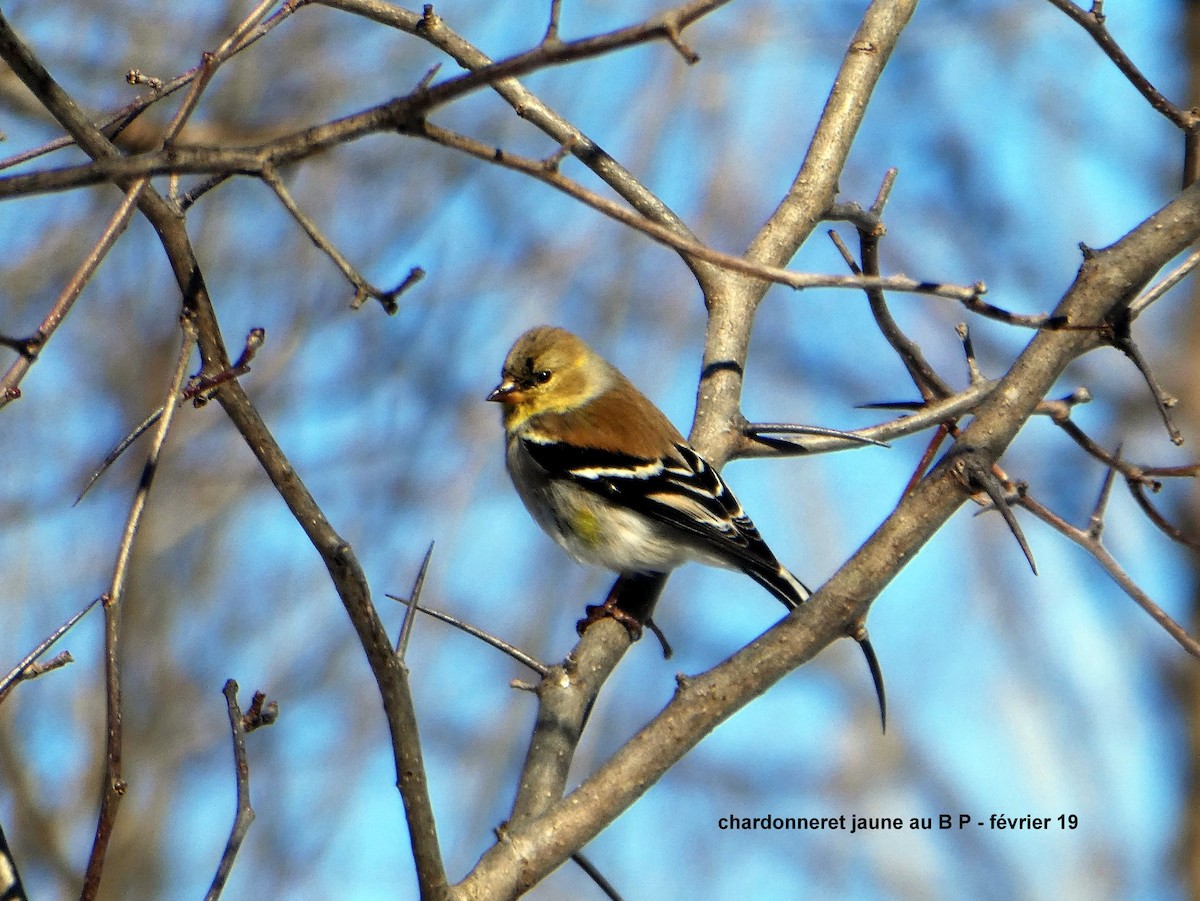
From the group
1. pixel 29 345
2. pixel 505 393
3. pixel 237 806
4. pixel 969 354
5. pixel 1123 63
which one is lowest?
pixel 237 806

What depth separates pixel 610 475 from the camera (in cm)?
519

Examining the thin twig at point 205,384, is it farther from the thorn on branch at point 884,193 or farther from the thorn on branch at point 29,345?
the thorn on branch at point 884,193

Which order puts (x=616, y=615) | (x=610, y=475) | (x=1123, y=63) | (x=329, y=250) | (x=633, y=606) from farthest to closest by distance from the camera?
(x=610, y=475) < (x=633, y=606) < (x=616, y=615) < (x=1123, y=63) < (x=329, y=250)

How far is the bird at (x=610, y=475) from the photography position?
4.61 meters

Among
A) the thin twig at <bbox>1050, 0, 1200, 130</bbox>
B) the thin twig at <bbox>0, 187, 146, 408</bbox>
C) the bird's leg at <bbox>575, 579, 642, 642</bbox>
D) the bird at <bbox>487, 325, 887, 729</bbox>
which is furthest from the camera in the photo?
the bird at <bbox>487, 325, 887, 729</bbox>

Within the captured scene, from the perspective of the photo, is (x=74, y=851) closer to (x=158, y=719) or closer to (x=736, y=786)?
(x=158, y=719)

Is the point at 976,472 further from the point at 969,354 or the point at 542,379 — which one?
the point at 542,379

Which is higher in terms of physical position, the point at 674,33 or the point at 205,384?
the point at 674,33

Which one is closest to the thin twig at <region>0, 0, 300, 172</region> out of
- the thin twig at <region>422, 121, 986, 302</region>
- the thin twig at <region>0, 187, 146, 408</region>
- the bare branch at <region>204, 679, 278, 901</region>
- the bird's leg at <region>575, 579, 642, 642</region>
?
the thin twig at <region>0, 187, 146, 408</region>

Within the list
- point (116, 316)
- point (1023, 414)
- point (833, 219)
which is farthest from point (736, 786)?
point (1023, 414)

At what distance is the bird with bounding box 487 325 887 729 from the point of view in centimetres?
461

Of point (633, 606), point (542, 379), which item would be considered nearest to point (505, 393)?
point (542, 379)

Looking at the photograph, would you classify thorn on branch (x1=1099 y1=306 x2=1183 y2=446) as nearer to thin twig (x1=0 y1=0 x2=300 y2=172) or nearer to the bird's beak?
thin twig (x1=0 y1=0 x2=300 y2=172)

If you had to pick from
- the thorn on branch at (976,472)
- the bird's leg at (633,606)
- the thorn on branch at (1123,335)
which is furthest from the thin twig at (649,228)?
the bird's leg at (633,606)
